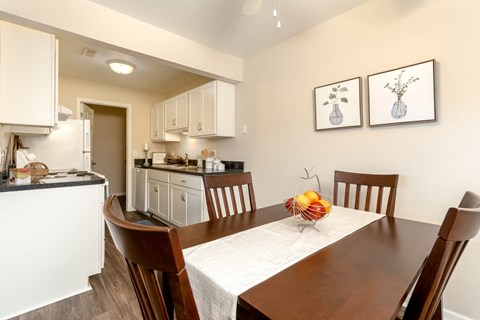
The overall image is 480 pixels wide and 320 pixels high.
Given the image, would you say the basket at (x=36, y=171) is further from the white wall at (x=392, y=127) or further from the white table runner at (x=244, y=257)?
the white wall at (x=392, y=127)

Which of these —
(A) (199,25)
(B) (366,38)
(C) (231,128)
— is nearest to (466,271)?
(B) (366,38)

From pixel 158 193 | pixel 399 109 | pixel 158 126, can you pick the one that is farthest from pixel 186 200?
pixel 399 109

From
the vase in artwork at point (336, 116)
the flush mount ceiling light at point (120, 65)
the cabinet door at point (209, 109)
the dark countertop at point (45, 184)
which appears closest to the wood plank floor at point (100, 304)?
the dark countertop at point (45, 184)

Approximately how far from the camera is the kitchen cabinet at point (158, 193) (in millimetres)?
3393

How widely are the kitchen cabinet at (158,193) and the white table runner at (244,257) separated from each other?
2.54m

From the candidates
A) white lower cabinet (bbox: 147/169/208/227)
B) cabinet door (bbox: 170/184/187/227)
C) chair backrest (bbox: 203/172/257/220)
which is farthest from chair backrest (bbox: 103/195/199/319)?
cabinet door (bbox: 170/184/187/227)

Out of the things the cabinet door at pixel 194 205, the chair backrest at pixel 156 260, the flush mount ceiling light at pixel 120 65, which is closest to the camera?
the chair backrest at pixel 156 260

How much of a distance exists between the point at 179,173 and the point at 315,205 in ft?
7.66

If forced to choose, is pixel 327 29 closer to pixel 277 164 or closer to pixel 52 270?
pixel 277 164

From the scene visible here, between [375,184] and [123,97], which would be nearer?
[375,184]

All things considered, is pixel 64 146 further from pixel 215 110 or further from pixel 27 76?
pixel 215 110

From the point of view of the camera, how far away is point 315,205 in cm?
106

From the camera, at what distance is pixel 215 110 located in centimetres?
298

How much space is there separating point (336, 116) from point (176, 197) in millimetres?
2277
